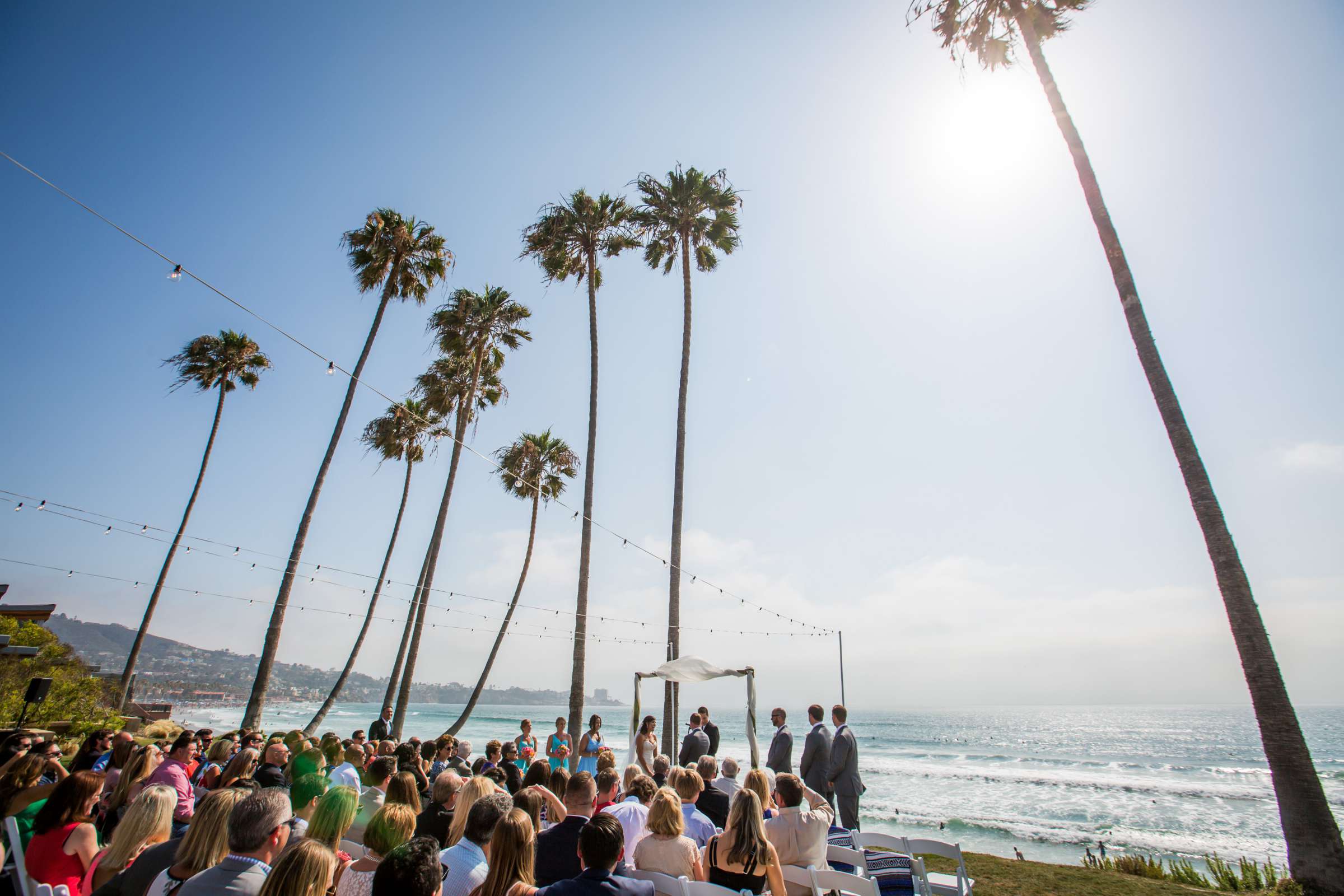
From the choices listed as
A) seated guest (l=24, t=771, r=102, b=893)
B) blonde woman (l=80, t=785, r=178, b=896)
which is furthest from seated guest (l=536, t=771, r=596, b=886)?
seated guest (l=24, t=771, r=102, b=893)

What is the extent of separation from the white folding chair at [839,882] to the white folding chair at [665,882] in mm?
1072

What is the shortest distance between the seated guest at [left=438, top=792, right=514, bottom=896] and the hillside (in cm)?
5302

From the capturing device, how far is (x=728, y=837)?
13.4ft

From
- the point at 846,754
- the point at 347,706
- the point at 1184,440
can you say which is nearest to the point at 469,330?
the point at 846,754

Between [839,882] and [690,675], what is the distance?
28.5 feet

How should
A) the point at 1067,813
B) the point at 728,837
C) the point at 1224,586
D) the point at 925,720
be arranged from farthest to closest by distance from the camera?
the point at 925,720, the point at 1067,813, the point at 1224,586, the point at 728,837

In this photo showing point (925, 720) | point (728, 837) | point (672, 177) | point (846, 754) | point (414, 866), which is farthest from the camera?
point (925, 720)

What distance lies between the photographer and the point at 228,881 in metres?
2.66

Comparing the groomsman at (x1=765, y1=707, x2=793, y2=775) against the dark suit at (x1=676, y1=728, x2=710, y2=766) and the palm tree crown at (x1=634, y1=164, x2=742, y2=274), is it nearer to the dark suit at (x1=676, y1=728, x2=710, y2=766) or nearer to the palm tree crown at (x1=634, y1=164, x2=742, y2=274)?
the dark suit at (x1=676, y1=728, x2=710, y2=766)

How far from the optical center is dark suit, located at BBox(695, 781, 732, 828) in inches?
219

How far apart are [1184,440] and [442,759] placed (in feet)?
35.8

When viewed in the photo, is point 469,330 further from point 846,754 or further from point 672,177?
point 846,754

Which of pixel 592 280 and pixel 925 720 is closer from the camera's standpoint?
pixel 592 280

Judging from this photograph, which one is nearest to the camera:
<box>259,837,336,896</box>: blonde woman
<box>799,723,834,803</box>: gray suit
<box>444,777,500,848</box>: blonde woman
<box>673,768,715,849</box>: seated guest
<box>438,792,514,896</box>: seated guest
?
<box>259,837,336,896</box>: blonde woman
